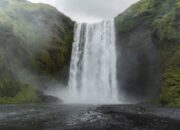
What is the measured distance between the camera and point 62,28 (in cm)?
Answer: 10144

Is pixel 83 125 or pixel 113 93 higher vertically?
pixel 113 93

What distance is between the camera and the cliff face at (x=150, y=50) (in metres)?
71.4

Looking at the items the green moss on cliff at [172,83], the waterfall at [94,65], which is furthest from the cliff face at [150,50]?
the waterfall at [94,65]

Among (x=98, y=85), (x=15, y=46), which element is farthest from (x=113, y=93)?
(x=15, y=46)

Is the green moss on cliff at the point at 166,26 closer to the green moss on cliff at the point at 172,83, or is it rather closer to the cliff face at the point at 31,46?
the green moss on cliff at the point at 172,83

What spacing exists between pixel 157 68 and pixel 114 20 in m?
27.2

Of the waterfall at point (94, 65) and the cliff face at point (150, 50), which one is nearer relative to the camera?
the cliff face at point (150, 50)

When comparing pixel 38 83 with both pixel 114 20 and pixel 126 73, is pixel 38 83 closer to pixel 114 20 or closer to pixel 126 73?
pixel 126 73

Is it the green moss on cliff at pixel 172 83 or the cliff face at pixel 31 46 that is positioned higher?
the cliff face at pixel 31 46

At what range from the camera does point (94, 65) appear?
3725 inches

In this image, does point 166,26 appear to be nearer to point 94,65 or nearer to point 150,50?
point 150,50

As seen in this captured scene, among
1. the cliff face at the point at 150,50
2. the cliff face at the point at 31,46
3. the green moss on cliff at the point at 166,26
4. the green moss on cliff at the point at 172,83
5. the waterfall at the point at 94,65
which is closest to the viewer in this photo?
the green moss on cliff at the point at 172,83

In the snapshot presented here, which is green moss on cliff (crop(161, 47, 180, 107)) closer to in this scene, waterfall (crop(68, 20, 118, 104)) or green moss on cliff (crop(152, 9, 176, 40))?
green moss on cliff (crop(152, 9, 176, 40))

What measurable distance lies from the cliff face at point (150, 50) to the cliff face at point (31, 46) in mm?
18914
